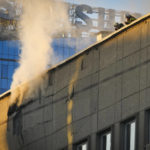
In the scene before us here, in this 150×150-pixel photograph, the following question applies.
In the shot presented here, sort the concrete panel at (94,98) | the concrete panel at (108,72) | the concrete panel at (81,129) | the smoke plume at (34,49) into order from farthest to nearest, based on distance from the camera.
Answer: the smoke plume at (34,49) → the concrete panel at (81,129) → the concrete panel at (94,98) → the concrete panel at (108,72)

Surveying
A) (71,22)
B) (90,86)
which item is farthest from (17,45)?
(90,86)

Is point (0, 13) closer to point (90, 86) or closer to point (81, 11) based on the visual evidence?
point (81, 11)

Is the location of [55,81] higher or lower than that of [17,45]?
lower

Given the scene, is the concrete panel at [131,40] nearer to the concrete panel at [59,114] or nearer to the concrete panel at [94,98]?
the concrete panel at [94,98]

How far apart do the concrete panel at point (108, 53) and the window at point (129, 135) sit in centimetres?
244

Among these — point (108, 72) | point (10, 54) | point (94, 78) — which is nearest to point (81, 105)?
point (94, 78)

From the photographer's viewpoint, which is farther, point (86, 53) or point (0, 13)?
point (0, 13)

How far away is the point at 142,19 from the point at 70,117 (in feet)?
19.1

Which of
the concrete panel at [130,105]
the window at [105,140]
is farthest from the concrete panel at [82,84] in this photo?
the concrete panel at [130,105]

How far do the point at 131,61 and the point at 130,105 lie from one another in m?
1.49

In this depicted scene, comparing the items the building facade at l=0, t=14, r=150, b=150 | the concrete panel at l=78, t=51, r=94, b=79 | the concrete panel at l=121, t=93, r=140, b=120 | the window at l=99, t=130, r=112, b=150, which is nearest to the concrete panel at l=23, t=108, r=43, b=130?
the building facade at l=0, t=14, r=150, b=150

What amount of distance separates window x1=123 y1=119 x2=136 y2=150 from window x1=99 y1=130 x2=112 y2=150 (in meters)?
0.91

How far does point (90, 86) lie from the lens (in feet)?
83.8

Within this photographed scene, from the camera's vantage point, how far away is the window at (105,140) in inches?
953
